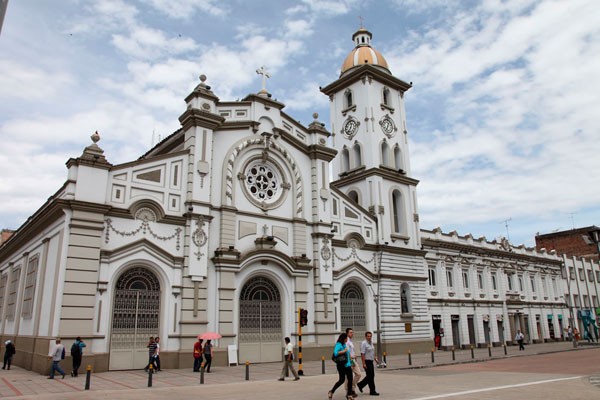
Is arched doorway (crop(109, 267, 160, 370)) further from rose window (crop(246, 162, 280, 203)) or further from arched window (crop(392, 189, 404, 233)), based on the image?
arched window (crop(392, 189, 404, 233))

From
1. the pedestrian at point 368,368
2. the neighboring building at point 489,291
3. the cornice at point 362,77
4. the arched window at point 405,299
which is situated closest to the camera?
the pedestrian at point 368,368

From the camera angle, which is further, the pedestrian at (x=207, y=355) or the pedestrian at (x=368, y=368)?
the pedestrian at (x=207, y=355)

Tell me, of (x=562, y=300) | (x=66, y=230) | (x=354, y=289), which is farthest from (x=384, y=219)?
(x=562, y=300)

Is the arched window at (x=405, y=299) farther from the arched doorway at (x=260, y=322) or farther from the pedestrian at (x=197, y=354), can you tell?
the pedestrian at (x=197, y=354)

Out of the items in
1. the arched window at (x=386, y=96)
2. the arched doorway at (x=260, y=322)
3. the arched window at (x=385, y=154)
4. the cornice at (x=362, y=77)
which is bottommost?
the arched doorway at (x=260, y=322)

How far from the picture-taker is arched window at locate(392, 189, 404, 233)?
3531 cm

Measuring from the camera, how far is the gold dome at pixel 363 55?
38062mm

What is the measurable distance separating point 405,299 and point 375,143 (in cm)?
1116

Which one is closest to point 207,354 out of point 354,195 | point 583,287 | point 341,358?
point 341,358

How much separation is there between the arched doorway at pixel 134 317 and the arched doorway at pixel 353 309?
12.1 metres

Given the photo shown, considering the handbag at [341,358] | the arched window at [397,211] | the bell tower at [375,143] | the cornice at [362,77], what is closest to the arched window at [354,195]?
the bell tower at [375,143]

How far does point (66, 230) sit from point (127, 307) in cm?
428

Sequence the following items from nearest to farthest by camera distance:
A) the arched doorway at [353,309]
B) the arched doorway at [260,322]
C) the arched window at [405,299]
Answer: the arched doorway at [260,322] → the arched doorway at [353,309] → the arched window at [405,299]

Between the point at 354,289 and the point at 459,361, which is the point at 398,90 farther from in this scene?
the point at 459,361
